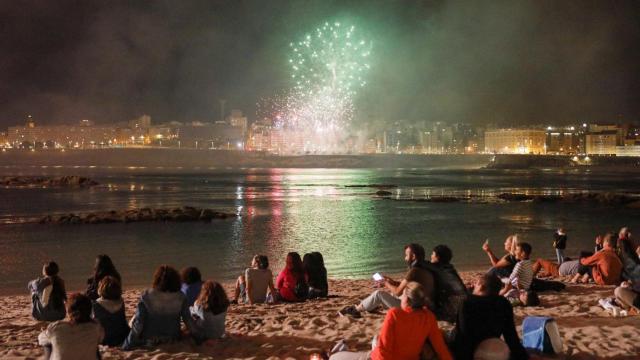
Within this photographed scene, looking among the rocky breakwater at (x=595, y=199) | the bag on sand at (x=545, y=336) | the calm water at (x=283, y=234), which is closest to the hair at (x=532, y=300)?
the bag on sand at (x=545, y=336)

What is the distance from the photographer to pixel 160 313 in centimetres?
638

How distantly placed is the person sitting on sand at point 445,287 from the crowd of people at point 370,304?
0.03ft

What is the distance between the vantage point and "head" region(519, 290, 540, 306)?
8.46 meters

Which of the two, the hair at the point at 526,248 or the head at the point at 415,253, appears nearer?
the head at the point at 415,253

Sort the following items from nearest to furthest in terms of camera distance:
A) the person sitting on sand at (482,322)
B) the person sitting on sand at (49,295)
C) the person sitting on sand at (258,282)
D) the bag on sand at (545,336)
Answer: the person sitting on sand at (482,322) → the bag on sand at (545,336) → the person sitting on sand at (49,295) → the person sitting on sand at (258,282)

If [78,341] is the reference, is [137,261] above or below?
below

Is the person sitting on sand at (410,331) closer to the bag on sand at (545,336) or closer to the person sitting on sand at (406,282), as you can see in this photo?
the person sitting on sand at (406,282)

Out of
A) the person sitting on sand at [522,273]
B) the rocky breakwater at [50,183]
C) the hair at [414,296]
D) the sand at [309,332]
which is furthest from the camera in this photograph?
the rocky breakwater at [50,183]

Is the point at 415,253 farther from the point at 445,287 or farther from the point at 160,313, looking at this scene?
the point at 160,313

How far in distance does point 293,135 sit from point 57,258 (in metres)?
117

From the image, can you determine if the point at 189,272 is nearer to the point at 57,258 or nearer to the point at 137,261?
the point at 137,261

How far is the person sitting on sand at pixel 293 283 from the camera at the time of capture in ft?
30.6

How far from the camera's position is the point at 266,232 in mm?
24141

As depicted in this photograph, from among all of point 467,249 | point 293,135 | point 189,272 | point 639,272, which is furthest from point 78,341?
point 293,135
